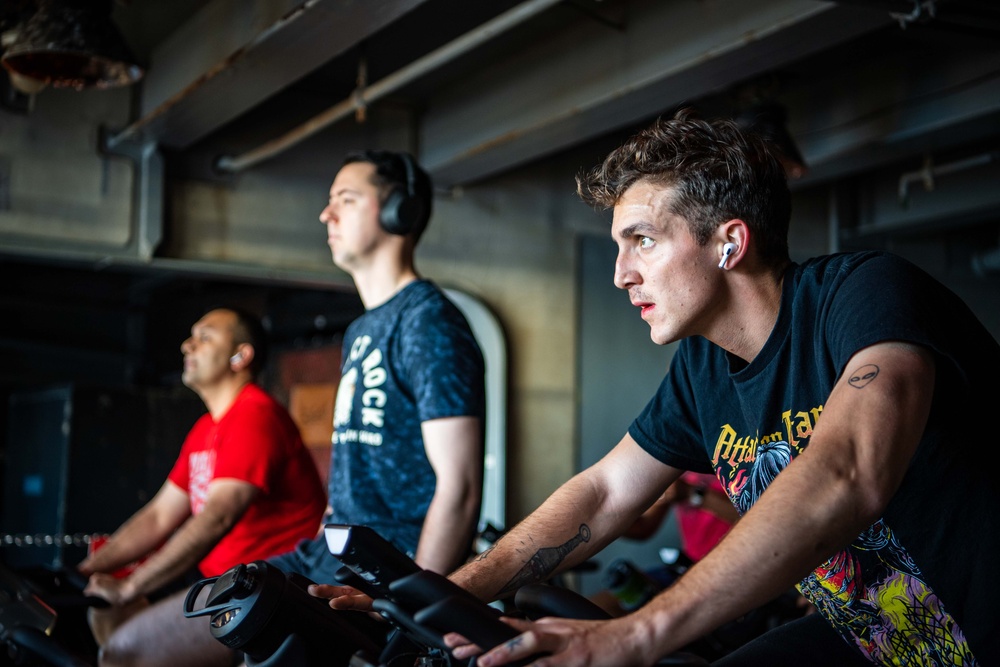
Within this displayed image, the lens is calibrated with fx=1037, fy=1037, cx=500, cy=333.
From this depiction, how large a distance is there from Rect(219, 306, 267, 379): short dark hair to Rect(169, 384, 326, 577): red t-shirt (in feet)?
1.34

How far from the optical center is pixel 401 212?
8.71ft

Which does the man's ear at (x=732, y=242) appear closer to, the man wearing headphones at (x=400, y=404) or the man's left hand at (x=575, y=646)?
the man's left hand at (x=575, y=646)

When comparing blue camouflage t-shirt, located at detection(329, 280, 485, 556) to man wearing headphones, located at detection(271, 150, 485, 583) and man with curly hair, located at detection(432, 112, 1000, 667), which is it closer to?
man wearing headphones, located at detection(271, 150, 485, 583)

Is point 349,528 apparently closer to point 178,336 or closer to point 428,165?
point 428,165

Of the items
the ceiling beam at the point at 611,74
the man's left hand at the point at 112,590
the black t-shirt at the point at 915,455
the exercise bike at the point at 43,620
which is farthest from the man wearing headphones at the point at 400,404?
the ceiling beam at the point at 611,74

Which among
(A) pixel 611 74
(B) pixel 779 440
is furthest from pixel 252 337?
(B) pixel 779 440

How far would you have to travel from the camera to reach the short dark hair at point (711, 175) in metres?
1.51

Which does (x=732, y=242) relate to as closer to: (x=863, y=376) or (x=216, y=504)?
(x=863, y=376)

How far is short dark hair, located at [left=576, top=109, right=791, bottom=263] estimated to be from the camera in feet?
4.96

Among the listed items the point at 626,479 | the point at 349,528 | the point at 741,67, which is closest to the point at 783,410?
the point at 626,479

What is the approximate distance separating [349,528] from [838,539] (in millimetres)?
526

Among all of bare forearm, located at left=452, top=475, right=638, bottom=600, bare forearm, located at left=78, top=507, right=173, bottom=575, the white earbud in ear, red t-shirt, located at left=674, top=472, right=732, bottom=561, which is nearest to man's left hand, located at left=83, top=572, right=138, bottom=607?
bare forearm, located at left=78, top=507, right=173, bottom=575

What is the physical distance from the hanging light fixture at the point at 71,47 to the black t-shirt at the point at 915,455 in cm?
256

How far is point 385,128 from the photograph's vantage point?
17.9 ft
